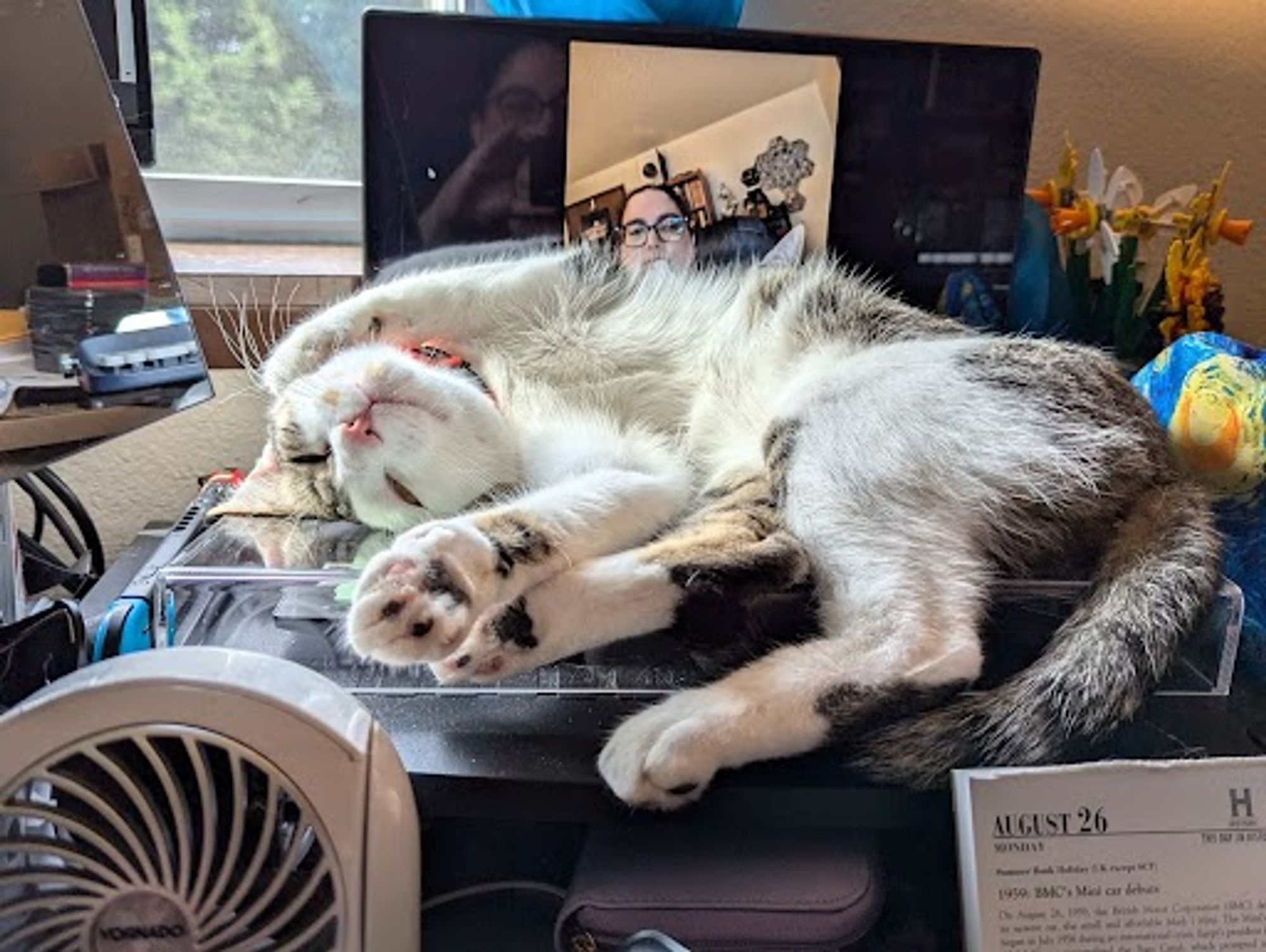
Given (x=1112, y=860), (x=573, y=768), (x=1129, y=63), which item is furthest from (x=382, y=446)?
(x=1129, y=63)

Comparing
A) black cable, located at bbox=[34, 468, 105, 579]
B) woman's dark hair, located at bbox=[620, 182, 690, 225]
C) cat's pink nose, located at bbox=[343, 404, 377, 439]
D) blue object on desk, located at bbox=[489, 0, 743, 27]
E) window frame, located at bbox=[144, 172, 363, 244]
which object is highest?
blue object on desk, located at bbox=[489, 0, 743, 27]

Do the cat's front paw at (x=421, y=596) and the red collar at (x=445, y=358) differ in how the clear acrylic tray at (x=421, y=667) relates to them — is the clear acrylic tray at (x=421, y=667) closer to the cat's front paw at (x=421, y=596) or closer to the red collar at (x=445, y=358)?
the cat's front paw at (x=421, y=596)

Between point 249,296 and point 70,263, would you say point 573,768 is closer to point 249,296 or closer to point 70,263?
point 70,263

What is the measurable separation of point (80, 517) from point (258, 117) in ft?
2.06

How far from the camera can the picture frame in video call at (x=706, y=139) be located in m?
1.20

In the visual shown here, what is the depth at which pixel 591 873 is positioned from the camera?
0.75 m

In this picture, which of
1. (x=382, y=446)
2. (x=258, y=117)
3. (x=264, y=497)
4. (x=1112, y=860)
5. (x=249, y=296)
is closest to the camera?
(x=1112, y=860)

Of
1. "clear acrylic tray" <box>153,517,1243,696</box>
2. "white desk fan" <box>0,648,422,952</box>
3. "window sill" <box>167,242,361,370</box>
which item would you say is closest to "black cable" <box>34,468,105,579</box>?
"window sill" <box>167,242,361,370</box>

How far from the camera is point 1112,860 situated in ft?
2.35

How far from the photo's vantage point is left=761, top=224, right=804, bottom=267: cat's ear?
1.25 m

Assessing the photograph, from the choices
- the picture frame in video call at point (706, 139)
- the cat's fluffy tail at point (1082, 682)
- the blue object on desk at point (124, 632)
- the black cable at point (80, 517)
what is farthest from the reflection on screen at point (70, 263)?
the cat's fluffy tail at point (1082, 682)

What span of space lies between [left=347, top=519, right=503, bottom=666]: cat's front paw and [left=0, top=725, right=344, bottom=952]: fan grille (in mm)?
139

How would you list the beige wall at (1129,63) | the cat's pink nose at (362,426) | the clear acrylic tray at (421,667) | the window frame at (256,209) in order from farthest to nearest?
the window frame at (256,209) → the beige wall at (1129,63) → the cat's pink nose at (362,426) → the clear acrylic tray at (421,667)

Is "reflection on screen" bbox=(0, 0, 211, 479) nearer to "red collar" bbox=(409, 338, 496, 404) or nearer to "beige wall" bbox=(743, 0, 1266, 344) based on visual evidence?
"red collar" bbox=(409, 338, 496, 404)
